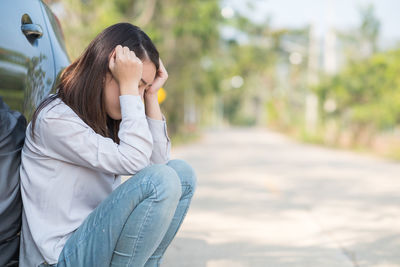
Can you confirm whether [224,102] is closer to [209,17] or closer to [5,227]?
[209,17]

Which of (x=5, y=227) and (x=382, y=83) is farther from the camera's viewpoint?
(x=382, y=83)

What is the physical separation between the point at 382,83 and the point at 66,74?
18.4 m

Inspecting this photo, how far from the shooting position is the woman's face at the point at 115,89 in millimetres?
2232

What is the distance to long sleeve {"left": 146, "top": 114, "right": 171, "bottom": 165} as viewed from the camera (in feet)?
8.60

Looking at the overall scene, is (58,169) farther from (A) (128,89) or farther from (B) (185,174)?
(B) (185,174)

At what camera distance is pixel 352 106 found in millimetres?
20125

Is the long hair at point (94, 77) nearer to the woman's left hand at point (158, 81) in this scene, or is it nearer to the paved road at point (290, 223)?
the woman's left hand at point (158, 81)

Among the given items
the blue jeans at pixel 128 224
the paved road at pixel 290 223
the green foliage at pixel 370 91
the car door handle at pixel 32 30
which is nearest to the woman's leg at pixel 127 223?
the blue jeans at pixel 128 224

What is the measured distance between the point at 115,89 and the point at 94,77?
138 mm

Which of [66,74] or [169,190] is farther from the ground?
[66,74]

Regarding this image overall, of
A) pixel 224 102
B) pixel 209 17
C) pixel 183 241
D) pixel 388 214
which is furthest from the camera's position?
pixel 224 102

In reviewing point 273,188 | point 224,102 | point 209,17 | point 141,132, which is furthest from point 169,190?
point 224,102

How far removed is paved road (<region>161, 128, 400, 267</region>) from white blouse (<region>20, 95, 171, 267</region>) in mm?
1301

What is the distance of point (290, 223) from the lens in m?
4.82
